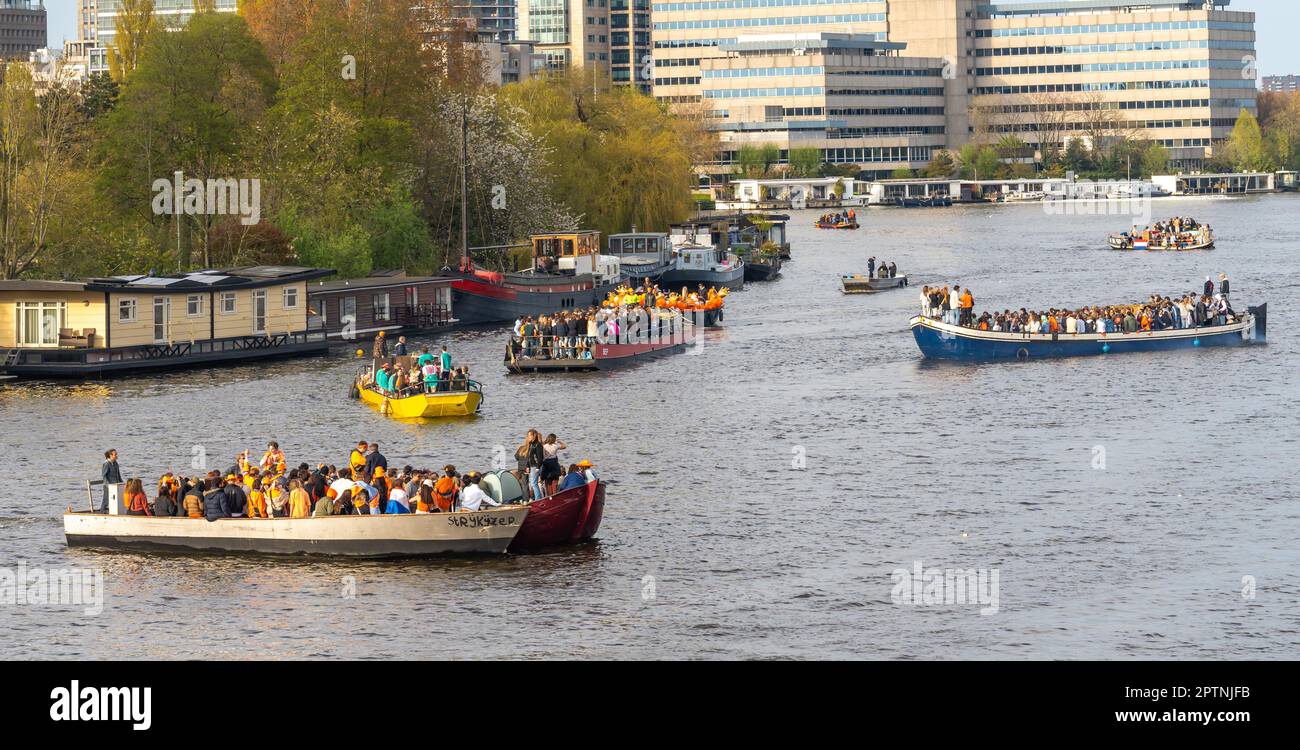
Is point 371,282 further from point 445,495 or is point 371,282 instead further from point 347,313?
point 445,495

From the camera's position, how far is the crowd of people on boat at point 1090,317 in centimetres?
8612

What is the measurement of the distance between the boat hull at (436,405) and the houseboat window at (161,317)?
61.7 feet

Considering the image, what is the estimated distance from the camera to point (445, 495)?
44031 millimetres

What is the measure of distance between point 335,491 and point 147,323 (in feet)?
134

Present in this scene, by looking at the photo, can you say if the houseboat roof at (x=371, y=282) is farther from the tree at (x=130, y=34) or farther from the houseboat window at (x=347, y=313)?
the tree at (x=130, y=34)

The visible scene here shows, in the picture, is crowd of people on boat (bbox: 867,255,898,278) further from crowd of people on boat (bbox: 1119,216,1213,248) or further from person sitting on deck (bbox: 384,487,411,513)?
person sitting on deck (bbox: 384,487,411,513)

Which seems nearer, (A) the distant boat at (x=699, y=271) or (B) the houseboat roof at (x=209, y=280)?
(B) the houseboat roof at (x=209, y=280)

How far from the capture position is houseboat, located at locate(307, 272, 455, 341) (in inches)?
3757

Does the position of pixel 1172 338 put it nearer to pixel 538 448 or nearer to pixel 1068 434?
pixel 1068 434

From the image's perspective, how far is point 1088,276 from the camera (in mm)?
137250

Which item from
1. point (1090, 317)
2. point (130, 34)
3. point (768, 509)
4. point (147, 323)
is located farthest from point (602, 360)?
point (130, 34)

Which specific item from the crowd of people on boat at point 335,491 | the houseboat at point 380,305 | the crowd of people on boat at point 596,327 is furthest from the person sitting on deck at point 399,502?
the houseboat at point 380,305
